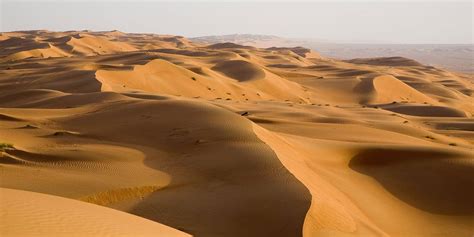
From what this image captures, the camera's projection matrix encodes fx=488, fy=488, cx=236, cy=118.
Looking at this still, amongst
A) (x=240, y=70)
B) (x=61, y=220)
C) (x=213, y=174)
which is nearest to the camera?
(x=61, y=220)

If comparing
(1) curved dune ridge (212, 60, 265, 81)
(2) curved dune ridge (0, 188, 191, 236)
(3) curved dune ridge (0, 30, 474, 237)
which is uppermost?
(2) curved dune ridge (0, 188, 191, 236)

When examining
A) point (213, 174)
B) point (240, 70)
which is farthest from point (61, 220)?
point (240, 70)

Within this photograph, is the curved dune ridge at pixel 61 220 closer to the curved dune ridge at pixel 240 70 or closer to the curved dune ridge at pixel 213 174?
the curved dune ridge at pixel 213 174

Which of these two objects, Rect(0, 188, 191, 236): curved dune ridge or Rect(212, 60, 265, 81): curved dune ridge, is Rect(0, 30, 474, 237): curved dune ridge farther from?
Rect(212, 60, 265, 81): curved dune ridge

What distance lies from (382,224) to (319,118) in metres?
9.96

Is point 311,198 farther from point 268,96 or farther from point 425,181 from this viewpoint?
point 268,96

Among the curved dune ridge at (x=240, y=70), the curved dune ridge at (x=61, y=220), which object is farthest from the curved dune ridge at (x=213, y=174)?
the curved dune ridge at (x=240, y=70)

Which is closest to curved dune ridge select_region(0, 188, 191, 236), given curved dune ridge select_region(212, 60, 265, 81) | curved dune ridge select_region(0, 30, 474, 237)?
curved dune ridge select_region(0, 30, 474, 237)

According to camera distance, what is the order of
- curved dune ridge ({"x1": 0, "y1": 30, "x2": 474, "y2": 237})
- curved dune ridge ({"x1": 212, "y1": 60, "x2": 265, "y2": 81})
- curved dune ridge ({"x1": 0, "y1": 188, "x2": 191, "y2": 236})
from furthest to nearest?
curved dune ridge ({"x1": 212, "y1": 60, "x2": 265, "y2": 81}), curved dune ridge ({"x1": 0, "y1": 30, "x2": 474, "y2": 237}), curved dune ridge ({"x1": 0, "y1": 188, "x2": 191, "y2": 236})

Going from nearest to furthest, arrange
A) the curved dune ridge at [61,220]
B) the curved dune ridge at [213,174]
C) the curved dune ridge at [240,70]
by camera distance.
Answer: the curved dune ridge at [61,220]
the curved dune ridge at [213,174]
the curved dune ridge at [240,70]

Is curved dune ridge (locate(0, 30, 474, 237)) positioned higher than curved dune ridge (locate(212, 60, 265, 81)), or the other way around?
curved dune ridge (locate(0, 30, 474, 237))

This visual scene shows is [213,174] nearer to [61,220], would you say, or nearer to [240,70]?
[61,220]

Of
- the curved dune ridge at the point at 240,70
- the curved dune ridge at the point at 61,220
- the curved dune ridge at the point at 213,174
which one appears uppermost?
the curved dune ridge at the point at 61,220

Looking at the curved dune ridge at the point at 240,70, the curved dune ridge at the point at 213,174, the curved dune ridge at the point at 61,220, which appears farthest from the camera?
the curved dune ridge at the point at 240,70
